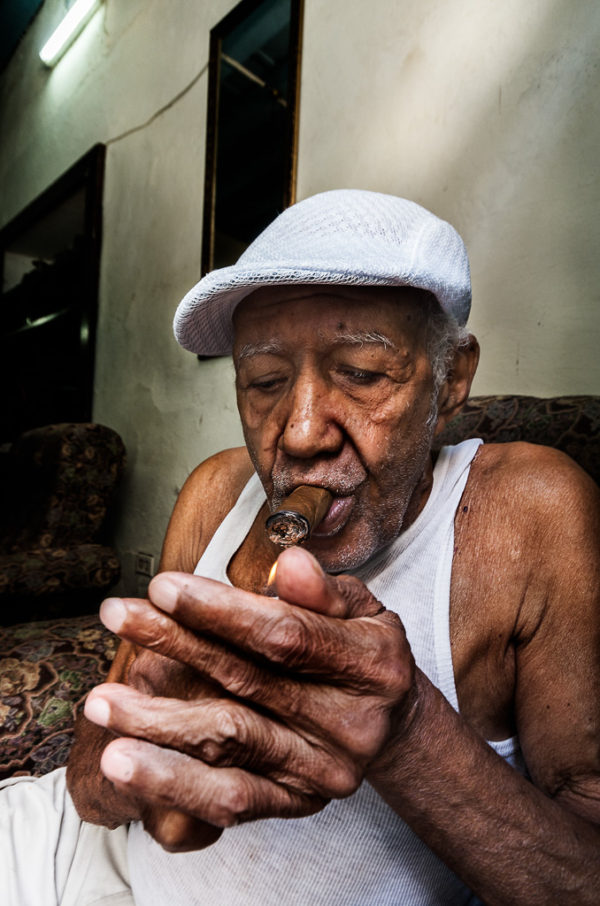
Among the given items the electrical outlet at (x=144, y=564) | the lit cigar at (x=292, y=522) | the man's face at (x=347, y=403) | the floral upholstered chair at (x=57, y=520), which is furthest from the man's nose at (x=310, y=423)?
the electrical outlet at (x=144, y=564)

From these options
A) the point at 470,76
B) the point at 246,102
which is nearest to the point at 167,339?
the point at 246,102

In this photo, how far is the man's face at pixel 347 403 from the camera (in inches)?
33.5

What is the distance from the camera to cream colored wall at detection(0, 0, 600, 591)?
1.43m

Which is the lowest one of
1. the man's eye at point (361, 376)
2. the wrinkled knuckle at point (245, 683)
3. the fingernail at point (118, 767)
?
the fingernail at point (118, 767)

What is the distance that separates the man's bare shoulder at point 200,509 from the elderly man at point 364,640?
3.6 inches

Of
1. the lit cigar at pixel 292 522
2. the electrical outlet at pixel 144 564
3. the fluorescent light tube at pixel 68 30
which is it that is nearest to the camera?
the lit cigar at pixel 292 522

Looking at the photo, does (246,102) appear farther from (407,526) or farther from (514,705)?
(514,705)

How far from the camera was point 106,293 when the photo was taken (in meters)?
3.63

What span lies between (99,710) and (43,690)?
0.85m

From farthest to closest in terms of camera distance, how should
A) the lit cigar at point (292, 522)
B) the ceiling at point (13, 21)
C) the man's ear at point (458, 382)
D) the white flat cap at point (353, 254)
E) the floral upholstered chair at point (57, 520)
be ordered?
1. the ceiling at point (13, 21)
2. the floral upholstered chair at point (57, 520)
3. the man's ear at point (458, 382)
4. the white flat cap at point (353, 254)
5. the lit cigar at point (292, 522)

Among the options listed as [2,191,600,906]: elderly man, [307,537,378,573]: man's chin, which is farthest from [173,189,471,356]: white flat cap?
[307,537,378,573]: man's chin

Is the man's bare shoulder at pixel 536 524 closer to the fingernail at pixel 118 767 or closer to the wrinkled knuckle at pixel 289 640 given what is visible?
the wrinkled knuckle at pixel 289 640

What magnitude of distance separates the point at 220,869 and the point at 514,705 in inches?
20.0

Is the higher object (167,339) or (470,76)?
(470,76)
